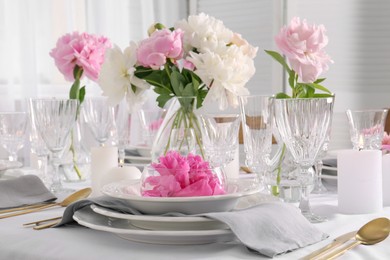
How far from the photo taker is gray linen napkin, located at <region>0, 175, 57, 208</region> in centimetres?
135

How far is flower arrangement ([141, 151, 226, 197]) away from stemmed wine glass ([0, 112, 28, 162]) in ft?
2.63

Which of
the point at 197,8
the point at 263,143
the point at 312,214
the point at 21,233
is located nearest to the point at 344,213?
the point at 312,214

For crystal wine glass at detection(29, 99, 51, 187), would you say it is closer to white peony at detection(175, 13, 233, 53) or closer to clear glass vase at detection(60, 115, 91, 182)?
clear glass vase at detection(60, 115, 91, 182)

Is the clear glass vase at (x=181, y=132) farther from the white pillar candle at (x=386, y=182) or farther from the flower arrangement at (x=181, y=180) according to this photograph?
the white pillar candle at (x=386, y=182)

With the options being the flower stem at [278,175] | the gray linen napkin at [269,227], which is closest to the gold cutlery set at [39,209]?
the gray linen napkin at [269,227]

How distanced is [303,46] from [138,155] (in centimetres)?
74

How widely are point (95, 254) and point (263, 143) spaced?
0.48 meters

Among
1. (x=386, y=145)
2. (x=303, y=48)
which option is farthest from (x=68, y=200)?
(x=386, y=145)

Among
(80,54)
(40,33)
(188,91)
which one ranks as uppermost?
(40,33)

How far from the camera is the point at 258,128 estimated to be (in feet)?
4.19

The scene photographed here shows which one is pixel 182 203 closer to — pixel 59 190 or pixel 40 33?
pixel 59 190

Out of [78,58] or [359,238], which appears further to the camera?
[78,58]

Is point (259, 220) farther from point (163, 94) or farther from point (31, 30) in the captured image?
point (31, 30)

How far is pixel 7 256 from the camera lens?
992 millimetres
